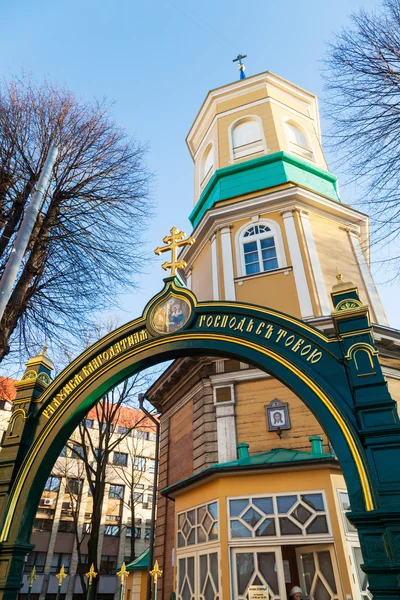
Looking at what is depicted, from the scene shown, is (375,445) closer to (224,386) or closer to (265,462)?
(265,462)

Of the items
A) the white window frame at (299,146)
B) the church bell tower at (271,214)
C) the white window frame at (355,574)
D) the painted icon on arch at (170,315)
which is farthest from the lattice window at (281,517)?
the white window frame at (299,146)

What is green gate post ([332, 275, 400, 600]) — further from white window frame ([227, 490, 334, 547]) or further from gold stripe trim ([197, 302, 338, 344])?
white window frame ([227, 490, 334, 547])

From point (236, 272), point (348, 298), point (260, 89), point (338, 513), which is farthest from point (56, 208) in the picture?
point (260, 89)

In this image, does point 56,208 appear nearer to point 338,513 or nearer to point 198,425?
point 198,425

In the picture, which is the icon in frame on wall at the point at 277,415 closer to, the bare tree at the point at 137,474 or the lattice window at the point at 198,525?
the lattice window at the point at 198,525

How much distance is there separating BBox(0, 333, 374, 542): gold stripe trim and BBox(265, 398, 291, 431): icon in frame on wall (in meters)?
5.97

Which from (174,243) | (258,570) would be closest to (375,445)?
(174,243)

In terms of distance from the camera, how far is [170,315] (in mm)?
6328

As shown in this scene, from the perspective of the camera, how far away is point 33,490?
19.0ft

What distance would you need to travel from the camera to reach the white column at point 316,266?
13.0 metres

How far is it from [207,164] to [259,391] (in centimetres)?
1287

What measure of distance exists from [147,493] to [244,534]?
125 ft

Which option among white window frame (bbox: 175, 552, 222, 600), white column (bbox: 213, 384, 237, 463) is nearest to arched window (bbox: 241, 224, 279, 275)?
white column (bbox: 213, 384, 237, 463)

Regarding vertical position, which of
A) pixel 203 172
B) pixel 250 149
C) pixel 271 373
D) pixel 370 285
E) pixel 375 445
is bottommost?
pixel 375 445
